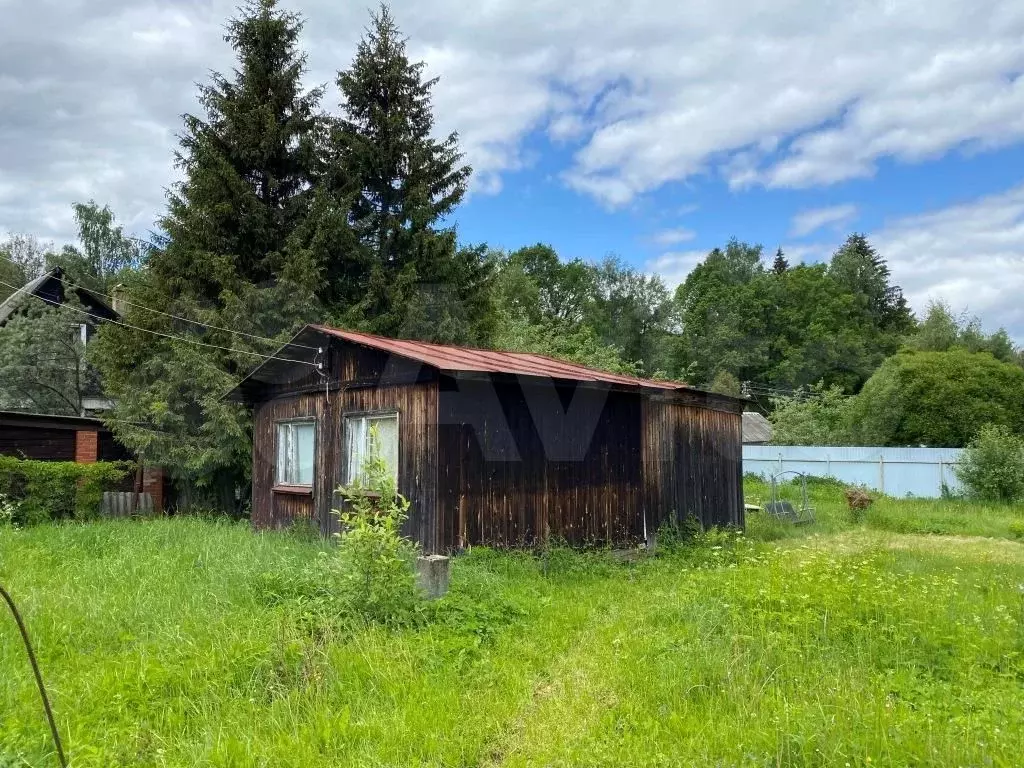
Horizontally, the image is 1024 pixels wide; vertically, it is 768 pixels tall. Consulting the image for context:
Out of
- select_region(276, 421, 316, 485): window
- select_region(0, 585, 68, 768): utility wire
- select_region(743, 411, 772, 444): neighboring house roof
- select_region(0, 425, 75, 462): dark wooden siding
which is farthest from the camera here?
select_region(743, 411, 772, 444): neighboring house roof

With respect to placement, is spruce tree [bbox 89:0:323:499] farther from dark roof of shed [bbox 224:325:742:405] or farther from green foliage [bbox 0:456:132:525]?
dark roof of shed [bbox 224:325:742:405]

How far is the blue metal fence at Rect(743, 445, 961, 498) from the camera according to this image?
741 inches

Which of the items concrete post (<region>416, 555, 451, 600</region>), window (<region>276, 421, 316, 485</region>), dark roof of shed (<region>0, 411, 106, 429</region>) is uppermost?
dark roof of shed (<region>0, 411, 106, 429</region>)

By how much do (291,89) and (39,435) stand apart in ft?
33.7

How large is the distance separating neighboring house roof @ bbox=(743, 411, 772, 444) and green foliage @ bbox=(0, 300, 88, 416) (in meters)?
24.3

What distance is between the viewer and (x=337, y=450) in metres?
10.2

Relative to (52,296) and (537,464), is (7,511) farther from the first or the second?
(52,296)

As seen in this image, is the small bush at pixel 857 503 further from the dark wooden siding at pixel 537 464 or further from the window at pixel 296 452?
the window at pixel 296 452

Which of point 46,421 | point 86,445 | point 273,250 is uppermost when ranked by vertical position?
point 273,250

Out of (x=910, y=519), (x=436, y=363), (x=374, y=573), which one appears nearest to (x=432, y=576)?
(x=374, y=573)

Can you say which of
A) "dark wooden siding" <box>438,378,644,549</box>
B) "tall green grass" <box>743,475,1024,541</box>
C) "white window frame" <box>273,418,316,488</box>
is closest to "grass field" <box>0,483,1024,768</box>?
"dark wooden siding" <box>438,378,644,549</box>

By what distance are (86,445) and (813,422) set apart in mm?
25785

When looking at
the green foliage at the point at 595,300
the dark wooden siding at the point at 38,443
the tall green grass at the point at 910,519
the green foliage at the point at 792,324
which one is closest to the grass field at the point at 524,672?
the tall green grass at the point at 910,519

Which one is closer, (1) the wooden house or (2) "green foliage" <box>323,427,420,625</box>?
(2) "green foliage" <box>323,427,420,625</box>
